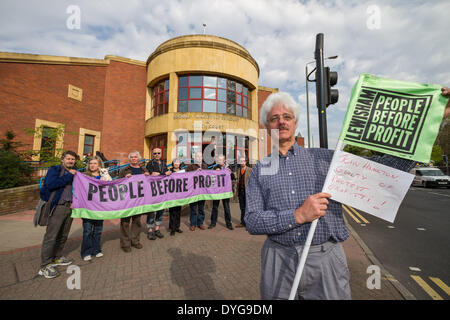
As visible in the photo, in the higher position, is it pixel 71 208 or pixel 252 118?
pixel 252 118

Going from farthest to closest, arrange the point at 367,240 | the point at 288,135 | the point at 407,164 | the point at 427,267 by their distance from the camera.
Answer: the point at 367,240, the point at 427,267, the point at 288,135, the point at 407,164

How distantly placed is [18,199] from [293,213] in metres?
10.6

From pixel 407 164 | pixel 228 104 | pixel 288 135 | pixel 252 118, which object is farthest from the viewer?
pixel 252 118

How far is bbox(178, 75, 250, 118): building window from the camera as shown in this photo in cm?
1642

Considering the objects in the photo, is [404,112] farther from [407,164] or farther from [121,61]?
[121,61]

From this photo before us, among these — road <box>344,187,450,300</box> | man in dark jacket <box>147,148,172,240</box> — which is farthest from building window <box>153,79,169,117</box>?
road <box>344,187,450,300</box>

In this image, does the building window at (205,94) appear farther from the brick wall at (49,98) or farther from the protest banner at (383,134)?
A: the protest banner at (383,134)

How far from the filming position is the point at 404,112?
1.34 meters

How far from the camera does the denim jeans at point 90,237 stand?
391 cm

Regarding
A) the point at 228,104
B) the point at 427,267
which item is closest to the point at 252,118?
the point at 228,104

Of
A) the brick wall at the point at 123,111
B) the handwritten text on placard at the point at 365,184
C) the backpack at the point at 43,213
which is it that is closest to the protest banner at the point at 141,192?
the backpack at the point at 43,213

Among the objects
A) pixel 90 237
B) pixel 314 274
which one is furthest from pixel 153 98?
pixel 314 274

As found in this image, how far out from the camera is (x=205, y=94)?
54.2ft

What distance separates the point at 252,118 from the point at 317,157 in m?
18.2
